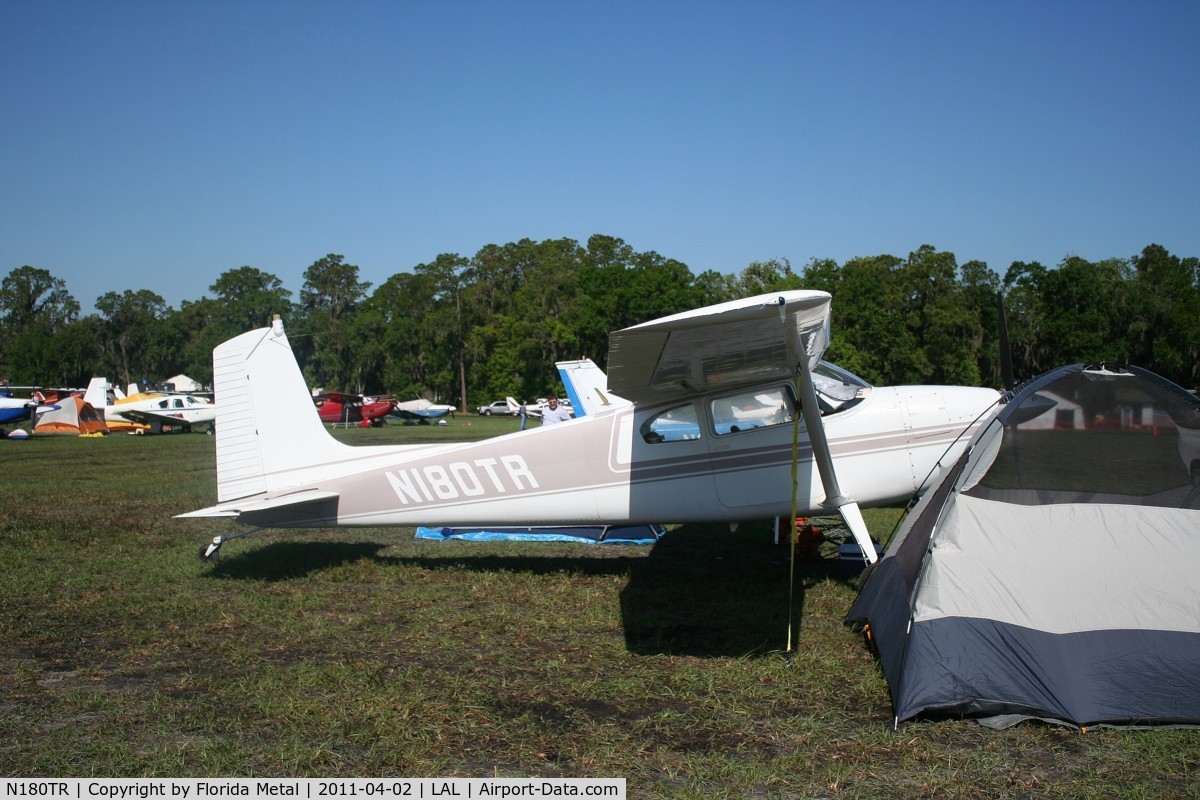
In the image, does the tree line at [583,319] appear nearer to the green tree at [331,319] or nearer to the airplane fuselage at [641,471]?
the green tree at [331,319]

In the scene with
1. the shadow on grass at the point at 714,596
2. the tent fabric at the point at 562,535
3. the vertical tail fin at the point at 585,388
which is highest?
the vertical tail fin at the point at 585,388

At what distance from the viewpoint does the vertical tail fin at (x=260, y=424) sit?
25.2ft

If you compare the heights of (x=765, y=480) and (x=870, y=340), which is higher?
(x=870, y=340)

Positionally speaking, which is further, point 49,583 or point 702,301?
point 702,301

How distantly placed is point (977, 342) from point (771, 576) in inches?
2366

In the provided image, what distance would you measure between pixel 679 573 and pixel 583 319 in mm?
60722

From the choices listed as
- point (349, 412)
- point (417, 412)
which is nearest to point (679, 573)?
point (349, 412)

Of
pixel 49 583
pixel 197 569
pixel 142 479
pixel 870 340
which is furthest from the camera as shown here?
pixel 870 340

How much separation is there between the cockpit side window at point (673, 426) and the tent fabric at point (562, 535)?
8.41ft

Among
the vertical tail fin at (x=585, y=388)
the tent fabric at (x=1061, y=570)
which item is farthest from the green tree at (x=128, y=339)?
the tent fabric at (x=1061, y=570)

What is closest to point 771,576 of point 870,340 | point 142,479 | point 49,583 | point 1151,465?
point 1151,465

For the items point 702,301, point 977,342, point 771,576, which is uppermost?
point 702,301

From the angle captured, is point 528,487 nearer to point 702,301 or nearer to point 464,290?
point 702,301

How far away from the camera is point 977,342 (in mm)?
61312
